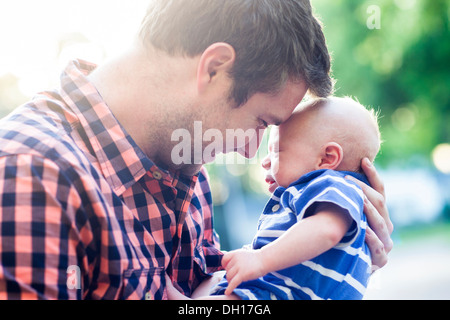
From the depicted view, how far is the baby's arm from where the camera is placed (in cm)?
134

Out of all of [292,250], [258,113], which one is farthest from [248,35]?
[292,250]

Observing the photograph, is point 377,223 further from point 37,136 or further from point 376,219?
point 37,136

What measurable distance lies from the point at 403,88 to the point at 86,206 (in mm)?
10430

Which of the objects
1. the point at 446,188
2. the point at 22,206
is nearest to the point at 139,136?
the point at 22,206

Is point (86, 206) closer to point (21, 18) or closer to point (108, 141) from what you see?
point (108, 141)

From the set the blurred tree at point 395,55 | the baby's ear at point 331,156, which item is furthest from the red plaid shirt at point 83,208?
the blurred tree at point 395,55

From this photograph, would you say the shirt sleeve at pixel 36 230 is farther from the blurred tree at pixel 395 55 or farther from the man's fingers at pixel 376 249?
the blurred tree at pixel 395 55

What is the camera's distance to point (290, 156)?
1789 mm

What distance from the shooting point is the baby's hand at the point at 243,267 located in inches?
A: 52.1

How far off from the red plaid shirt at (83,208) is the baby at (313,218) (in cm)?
20

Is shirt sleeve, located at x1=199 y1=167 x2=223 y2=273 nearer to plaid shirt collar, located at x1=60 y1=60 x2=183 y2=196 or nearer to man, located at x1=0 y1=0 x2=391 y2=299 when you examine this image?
man, located at x1=0 y1=0 x2=391 y2=299

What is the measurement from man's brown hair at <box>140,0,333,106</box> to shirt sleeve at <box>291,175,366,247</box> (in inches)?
16.7

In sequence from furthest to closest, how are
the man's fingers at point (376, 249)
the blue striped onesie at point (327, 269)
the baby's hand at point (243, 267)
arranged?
the man's fingers at point (376, 249), the blue striped onesie at point (327, 269), the baby's hand at point (243, 267)

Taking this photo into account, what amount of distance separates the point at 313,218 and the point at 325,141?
1.45 ft
